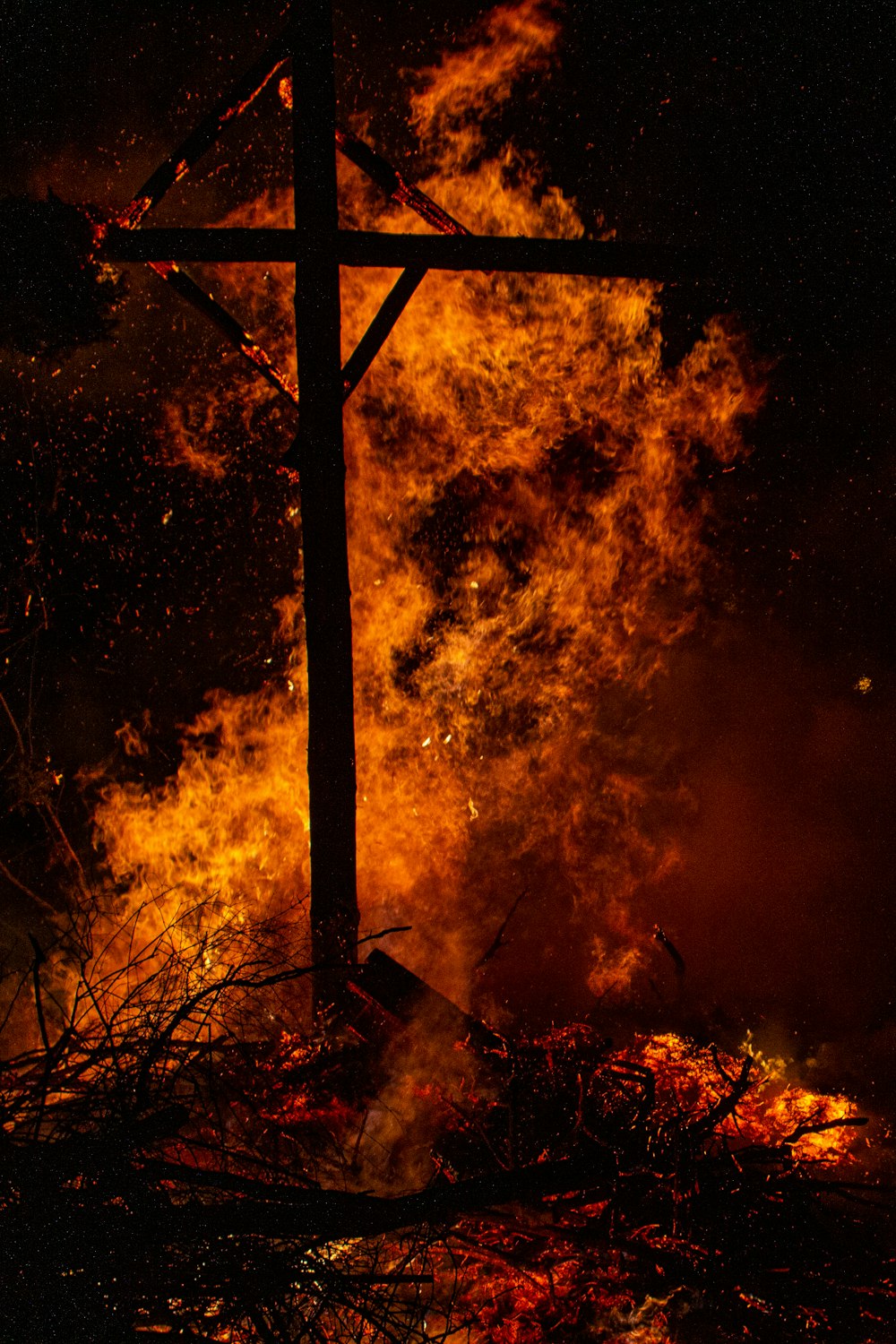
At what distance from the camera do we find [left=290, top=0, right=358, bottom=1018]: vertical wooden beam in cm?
351

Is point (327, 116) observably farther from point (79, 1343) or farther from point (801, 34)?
point (79, 1343)

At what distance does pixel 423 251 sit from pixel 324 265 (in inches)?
19.3

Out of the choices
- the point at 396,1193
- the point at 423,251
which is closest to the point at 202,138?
the point at 423,251

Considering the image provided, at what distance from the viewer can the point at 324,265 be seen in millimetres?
3549

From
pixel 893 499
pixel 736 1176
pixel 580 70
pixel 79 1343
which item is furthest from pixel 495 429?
pixel 79 1343

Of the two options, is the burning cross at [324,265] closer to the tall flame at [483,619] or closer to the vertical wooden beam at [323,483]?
the vertical wooden beam at [323,483]

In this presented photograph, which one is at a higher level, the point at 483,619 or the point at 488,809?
the point at 483,619

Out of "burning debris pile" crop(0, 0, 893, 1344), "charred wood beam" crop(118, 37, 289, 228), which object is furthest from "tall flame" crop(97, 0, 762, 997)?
"charred wood beam" crop(118, 37, 289, 228)

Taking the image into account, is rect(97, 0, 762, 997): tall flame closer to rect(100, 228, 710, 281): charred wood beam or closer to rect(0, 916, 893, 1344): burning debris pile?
rect(0, 916, 893, 1344): burning debris pile

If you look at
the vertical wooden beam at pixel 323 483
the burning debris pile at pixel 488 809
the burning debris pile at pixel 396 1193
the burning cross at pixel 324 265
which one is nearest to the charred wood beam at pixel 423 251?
the burning cross at pixel 324 265

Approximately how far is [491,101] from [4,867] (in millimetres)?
7026

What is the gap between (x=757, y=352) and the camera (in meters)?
5.57

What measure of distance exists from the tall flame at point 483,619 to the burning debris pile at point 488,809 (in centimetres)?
2

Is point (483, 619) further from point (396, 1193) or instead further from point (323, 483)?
point (396, 1193)
